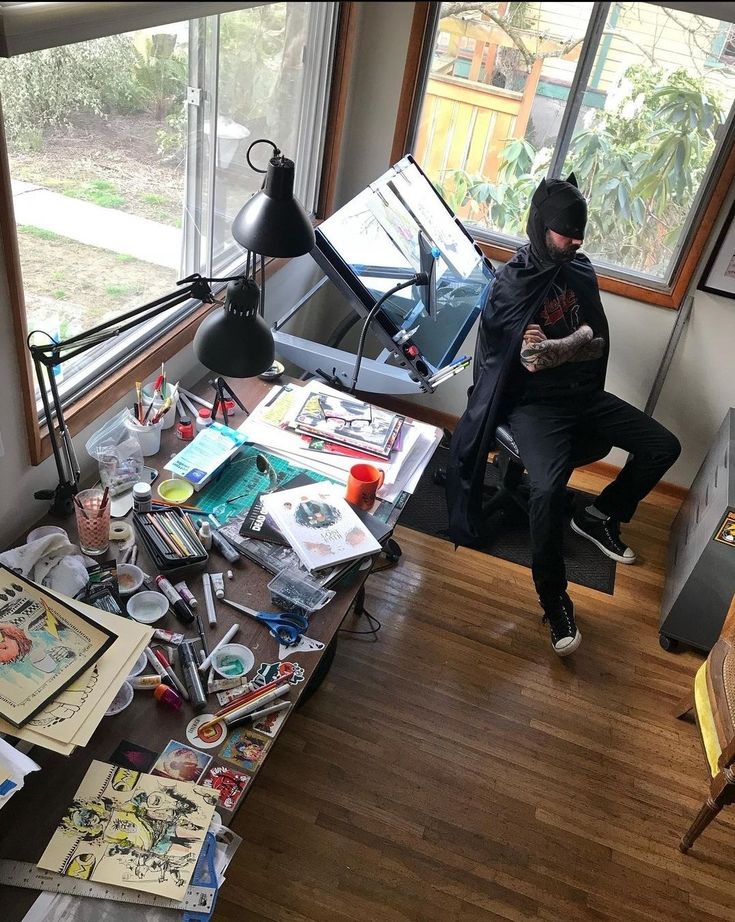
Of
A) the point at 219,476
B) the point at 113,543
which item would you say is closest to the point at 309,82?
the point at 219,476

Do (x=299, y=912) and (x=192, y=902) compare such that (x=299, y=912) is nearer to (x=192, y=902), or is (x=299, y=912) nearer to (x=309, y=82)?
(x=192, y=902)

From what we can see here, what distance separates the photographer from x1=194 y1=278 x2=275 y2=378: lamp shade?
4.64 ft

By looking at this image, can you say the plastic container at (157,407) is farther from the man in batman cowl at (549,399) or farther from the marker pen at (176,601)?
the man in batman cowl at (549,399)

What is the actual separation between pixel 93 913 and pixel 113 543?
2.45ft

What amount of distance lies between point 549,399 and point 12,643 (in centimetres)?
192

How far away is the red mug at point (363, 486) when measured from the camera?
5.98 feet

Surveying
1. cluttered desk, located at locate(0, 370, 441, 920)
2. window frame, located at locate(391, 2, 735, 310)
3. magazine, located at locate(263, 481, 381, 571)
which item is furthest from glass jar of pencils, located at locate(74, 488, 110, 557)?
window frame, located at locate(391, 2, 735, 310)

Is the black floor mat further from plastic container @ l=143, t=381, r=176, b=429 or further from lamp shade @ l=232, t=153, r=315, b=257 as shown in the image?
lamp shade @ l=232, t=153, r=315, b=257

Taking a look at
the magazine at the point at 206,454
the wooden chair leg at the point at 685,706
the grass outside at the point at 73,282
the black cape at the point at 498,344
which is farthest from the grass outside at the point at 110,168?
the wooden chair leg at the point at 685,706

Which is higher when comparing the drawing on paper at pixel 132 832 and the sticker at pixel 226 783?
the drawing on paper at pixel 132 832

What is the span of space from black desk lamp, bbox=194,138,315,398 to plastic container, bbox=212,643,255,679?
0.53m

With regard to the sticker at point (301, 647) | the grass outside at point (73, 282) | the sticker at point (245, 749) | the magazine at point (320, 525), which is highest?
the grass outside at point (73, 282)

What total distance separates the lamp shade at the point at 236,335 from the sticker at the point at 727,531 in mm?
1584

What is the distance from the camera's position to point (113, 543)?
1640 millimetres
